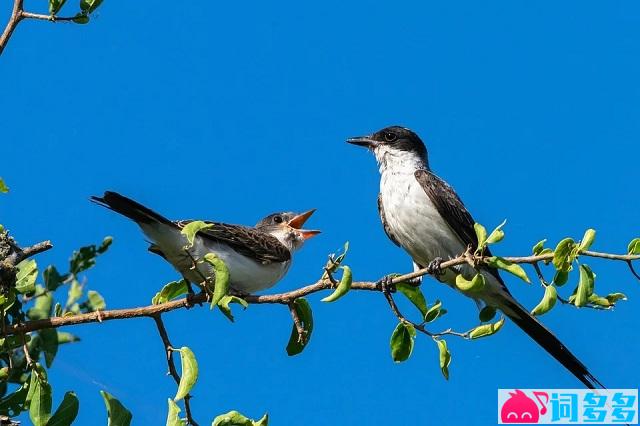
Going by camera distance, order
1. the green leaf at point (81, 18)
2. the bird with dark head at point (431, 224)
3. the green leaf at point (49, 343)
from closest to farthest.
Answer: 1. the green leaf at point (81, 18)
2. the green leaf at point (49, 343)
3. the bird with dark head at point (431, 224)

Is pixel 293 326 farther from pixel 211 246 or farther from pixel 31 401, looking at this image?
pixel 211 246

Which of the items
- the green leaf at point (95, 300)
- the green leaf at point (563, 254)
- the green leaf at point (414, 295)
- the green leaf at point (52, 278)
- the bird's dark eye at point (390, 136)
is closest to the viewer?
the green leaf at point (563, 254)

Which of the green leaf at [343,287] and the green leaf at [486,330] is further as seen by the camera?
the green leaf at [486,330]

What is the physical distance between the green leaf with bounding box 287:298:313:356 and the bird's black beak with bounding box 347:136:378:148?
4.09 metres

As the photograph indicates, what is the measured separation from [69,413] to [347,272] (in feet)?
4.48

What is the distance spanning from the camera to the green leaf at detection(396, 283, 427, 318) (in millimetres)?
4590

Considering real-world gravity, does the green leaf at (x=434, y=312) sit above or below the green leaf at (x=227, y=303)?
above

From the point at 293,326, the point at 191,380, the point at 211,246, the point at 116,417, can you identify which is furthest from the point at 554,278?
the point at 211,246

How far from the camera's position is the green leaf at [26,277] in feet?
15.5

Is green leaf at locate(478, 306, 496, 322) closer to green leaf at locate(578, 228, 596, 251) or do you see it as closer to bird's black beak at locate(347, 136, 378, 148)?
green leaf at locate(578, 228, 596, 251)

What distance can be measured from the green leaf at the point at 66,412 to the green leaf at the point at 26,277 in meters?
0.79

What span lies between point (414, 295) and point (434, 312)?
13 cm

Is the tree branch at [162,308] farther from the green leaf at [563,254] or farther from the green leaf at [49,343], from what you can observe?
the green leaf at [49,343]

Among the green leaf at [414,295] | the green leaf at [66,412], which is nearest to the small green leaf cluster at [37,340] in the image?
the green leaf at [66,412]
